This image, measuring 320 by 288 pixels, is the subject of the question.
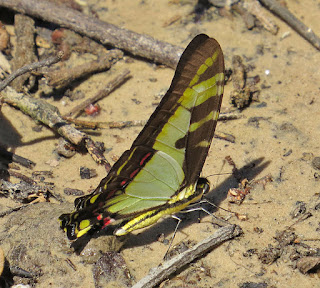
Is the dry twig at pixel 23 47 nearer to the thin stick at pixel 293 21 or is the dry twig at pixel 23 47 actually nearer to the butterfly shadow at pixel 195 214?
the butterfly shadow at pixel 195 214

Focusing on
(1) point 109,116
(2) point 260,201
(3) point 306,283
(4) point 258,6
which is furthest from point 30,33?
(3) point 306,283

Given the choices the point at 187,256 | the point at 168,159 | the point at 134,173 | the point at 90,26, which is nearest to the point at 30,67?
the point at 90,26

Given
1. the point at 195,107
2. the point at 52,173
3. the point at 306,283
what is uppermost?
the point at 195,107

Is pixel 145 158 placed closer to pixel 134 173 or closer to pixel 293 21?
pixel 134 173

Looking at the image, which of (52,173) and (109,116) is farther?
(109,116)

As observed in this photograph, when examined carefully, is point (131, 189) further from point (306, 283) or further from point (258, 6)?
point (258, 6)

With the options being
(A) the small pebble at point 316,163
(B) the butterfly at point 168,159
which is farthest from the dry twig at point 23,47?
(A) the small pebble at point 316,163
